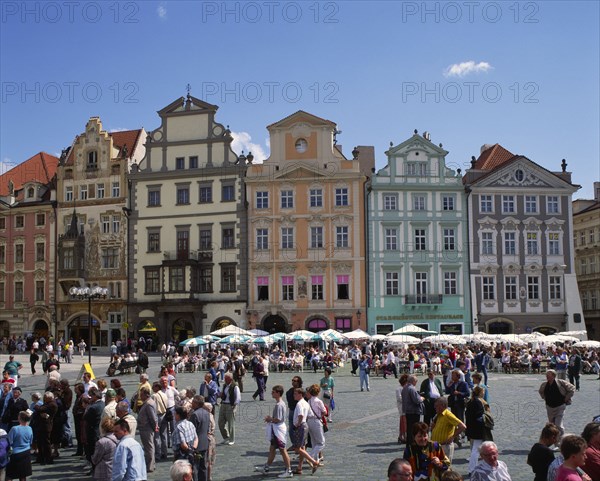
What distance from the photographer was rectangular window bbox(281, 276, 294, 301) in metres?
51.3

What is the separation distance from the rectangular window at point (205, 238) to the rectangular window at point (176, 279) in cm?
208

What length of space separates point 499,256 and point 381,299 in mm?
8555

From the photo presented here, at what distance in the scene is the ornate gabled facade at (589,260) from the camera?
58.2 m

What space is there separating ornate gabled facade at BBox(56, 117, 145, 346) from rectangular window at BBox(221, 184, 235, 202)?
23.5ft

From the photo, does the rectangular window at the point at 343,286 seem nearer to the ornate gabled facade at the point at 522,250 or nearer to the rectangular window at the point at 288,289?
the rectangular window at the point at 288,289

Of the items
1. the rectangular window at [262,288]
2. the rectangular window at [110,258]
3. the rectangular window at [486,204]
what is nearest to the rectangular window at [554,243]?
the rectangular window at [486,204]

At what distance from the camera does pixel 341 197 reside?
51.2 m

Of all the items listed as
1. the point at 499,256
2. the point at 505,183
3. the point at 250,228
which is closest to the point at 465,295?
the point at 499,256

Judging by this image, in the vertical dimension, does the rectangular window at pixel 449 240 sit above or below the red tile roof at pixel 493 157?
below

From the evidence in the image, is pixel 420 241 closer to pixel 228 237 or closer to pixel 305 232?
pixel 305 232

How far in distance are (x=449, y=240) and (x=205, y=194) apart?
55.7 feet

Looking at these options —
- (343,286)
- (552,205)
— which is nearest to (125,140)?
(343,286)

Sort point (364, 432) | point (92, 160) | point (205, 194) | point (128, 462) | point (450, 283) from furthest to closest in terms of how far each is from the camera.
A: point (92, 160) → point (205, 194) → point (450, 283) → point (364, 432) → point (128, 462)

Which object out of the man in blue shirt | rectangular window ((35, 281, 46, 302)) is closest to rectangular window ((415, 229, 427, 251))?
rectangular window ((35, 281, 46, 302))
